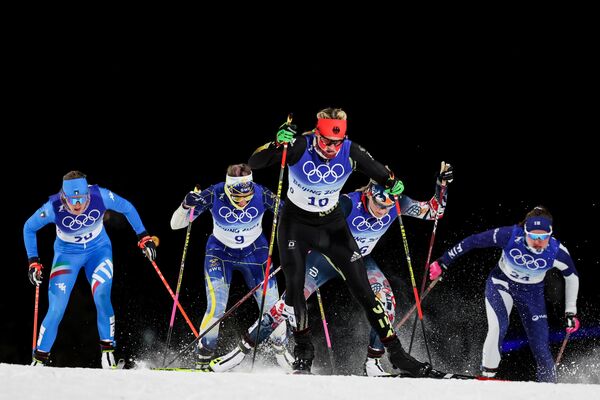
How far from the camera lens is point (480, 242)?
5.18m

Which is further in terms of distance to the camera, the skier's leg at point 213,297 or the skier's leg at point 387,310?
the skier's leg at point 213,297

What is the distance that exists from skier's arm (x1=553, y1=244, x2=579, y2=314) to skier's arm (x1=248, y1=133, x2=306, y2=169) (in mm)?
1773

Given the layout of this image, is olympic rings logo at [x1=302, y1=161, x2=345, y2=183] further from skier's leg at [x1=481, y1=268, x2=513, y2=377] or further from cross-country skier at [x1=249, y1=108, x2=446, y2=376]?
skier's leg at [x1=481, y1=268, x2=513, y2=377]

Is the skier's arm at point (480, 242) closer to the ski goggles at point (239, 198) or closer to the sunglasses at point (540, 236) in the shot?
the sunglasses at point (540, 236)

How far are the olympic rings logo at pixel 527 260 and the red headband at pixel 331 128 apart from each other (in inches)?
57.3

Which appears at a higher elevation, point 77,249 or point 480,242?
point 480,242

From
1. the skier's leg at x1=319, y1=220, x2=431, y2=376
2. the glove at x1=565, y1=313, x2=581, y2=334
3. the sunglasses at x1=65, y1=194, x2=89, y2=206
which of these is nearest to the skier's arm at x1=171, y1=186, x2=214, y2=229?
the sunglasses at x1=65, y1=194, x2=89, y2=206

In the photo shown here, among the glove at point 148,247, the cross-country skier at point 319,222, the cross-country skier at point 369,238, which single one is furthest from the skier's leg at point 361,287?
the glove at point 148,247

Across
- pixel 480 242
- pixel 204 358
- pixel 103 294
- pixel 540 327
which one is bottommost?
pixel 204 358

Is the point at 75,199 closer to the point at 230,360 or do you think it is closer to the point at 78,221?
the point at 78,221

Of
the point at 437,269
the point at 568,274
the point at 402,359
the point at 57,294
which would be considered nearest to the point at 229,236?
the point at 57,294

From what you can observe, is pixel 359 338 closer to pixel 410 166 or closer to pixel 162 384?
pixel 410 166

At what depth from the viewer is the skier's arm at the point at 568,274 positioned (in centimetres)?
512

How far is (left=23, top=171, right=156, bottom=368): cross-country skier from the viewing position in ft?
16.7
